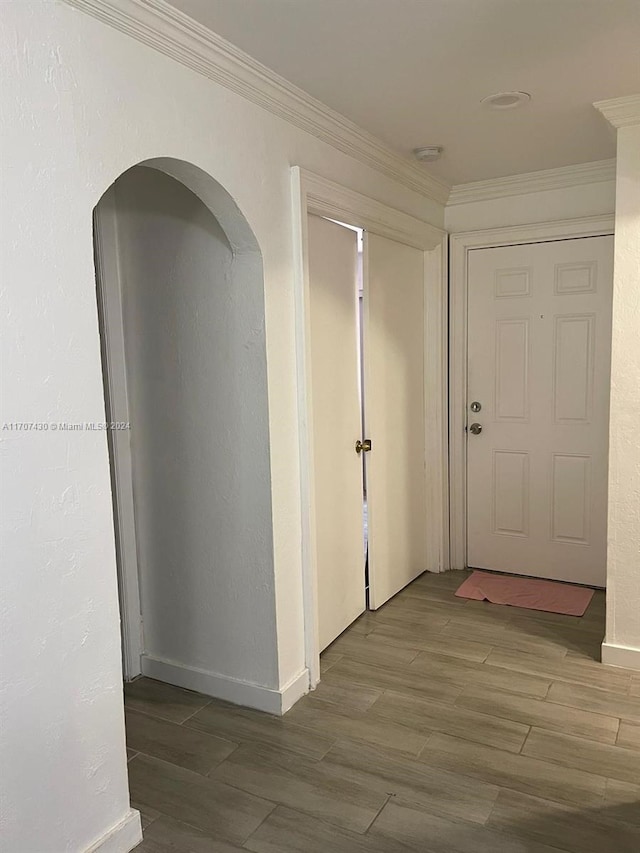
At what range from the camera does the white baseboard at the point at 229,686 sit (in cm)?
264

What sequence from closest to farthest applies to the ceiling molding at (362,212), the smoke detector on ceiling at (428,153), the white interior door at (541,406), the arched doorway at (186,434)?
1. the arched doorway at (186,434)
2. the ceiling molding at (362,212)
3. the smoke detector on ceiling at (428,153)
4. the white interior door at (541,406)

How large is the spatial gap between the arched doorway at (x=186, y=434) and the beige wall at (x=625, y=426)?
147cm

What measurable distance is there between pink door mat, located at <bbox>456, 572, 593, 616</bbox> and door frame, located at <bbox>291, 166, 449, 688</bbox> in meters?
0.35

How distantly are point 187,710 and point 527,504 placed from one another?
227 centimetres

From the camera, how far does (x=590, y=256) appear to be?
370 centimetres

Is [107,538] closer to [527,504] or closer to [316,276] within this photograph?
[316,276]

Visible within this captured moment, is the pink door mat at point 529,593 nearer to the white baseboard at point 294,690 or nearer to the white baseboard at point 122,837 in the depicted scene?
the white baseboard at point 294,690

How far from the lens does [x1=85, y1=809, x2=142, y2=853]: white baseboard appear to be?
1854 millimetres

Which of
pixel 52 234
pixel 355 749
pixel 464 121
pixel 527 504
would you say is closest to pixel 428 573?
pixel 527 504

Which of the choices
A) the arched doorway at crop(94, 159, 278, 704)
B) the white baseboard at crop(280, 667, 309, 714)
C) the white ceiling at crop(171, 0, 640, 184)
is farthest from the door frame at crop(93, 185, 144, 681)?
the white ceiling at crop(171, 0, 640, 184)

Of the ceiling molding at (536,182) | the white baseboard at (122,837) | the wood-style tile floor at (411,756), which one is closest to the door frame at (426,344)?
the ceiling molding at (536,182)

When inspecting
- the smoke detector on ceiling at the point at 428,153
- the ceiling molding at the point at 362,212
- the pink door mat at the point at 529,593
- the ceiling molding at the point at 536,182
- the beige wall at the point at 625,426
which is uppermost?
the smoke detector on ceiling at the point at 428,153

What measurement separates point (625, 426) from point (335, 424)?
125cm

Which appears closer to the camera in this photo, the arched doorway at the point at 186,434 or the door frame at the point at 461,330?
the arched doorway at the point at 186,434
